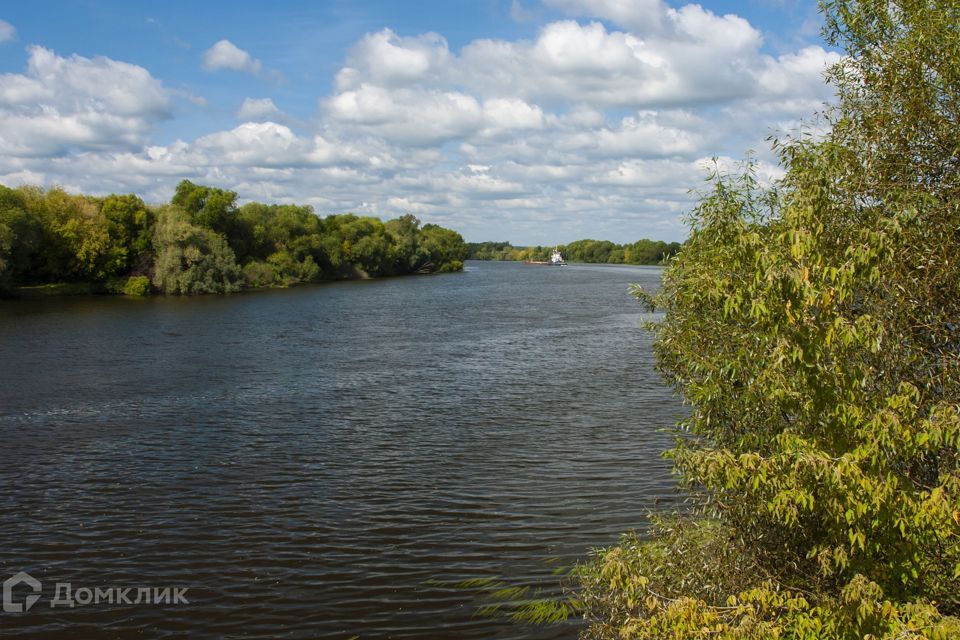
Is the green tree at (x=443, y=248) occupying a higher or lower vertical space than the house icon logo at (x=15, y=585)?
higher

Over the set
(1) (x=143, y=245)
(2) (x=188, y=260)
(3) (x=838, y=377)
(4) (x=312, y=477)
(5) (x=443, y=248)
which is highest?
(5) (x=443, y=248)

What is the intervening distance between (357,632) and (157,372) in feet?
79.1

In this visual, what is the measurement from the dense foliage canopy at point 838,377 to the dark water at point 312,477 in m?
4.13

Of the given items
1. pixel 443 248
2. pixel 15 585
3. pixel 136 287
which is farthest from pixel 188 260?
pixel 443 248

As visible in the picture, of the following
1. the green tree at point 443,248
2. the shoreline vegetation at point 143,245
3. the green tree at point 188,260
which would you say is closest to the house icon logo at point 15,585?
the shoreline vegetation at point 143,245

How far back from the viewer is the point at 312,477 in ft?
61.3

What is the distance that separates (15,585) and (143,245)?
7507cm

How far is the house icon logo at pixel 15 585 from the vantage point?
12.2 meters

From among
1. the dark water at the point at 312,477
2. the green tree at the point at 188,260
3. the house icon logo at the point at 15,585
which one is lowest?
the house icon logo at the point at 15,585

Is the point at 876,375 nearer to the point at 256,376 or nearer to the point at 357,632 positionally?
the point at 357,632

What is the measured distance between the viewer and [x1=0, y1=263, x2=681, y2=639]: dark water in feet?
41.3

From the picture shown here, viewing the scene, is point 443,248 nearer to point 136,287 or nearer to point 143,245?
point 143,245

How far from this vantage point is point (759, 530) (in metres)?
8.89

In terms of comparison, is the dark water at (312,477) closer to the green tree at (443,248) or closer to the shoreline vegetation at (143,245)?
the shoreline vegetation at (143,245)
